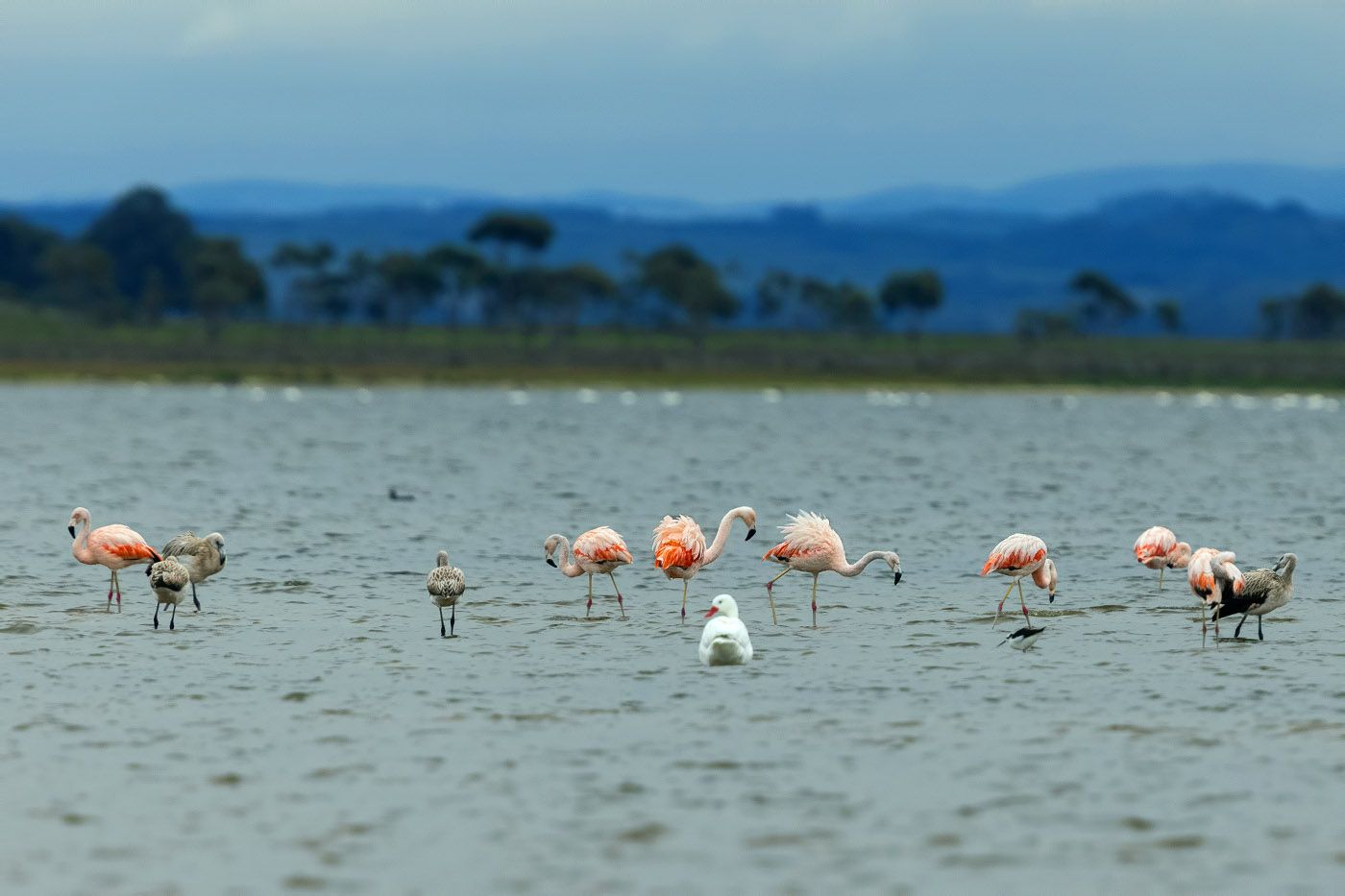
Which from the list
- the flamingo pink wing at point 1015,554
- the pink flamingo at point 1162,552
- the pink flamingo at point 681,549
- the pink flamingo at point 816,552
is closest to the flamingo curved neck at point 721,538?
the pink flamingo at point 681,549

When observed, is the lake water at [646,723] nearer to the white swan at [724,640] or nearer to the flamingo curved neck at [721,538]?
the white swan at [724,640]

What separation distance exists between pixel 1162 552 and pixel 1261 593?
19.9 feet

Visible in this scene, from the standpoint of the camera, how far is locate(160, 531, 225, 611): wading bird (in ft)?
80.3

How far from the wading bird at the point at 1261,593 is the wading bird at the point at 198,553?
13205 millimetres

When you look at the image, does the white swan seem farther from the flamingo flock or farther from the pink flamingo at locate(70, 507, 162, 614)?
the pink flamingo at locate(70, 507, 162, 614)

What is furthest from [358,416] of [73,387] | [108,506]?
[108,506]

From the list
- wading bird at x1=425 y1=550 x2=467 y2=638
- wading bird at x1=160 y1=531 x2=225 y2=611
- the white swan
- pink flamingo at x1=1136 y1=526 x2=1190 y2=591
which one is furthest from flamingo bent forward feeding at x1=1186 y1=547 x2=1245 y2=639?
wading bird at x1=160 y1=531 x2=225 y2=611

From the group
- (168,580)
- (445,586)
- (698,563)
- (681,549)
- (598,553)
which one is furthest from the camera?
(698,563)

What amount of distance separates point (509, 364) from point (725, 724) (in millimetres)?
141526

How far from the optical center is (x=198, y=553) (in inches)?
968

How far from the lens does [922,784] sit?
51.3 feet

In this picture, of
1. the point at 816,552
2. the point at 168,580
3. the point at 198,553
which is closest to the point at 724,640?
the point at 816,552

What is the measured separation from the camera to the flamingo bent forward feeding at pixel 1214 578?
22.1 meters

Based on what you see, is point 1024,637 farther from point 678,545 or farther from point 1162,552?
point 1162,552
